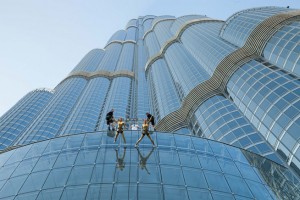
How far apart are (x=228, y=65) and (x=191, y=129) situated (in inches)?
535

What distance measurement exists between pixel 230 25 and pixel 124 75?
7145 cm

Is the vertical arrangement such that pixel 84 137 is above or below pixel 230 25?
below

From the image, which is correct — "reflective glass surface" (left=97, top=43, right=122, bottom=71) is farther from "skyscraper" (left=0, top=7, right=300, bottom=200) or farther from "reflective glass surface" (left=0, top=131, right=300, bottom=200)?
"reflective glass surface" (left=0, top=131, right=300, bottom=200)

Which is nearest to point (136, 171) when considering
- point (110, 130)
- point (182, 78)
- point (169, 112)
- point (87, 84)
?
point (110, 130)

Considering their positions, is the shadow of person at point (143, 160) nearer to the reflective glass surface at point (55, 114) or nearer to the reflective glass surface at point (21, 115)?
the reflective glass surface at point (55, 114)

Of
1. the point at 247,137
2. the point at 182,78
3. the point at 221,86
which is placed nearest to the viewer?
the point at 247,137

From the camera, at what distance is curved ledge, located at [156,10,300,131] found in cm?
5778

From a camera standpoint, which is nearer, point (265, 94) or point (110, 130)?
point (110, 130)

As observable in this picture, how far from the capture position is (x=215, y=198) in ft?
65.4

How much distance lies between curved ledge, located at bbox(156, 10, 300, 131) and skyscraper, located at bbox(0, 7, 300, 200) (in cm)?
20

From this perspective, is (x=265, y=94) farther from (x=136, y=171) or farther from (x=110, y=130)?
(x=136, y=171)

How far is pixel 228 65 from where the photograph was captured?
200ft

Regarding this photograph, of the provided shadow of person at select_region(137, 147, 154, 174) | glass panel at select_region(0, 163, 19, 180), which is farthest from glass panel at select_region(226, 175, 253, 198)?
glass panel at select_region(0, 163, 19, 180)

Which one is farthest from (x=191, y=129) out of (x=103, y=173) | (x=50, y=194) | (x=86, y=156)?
(x=50, y=194)
